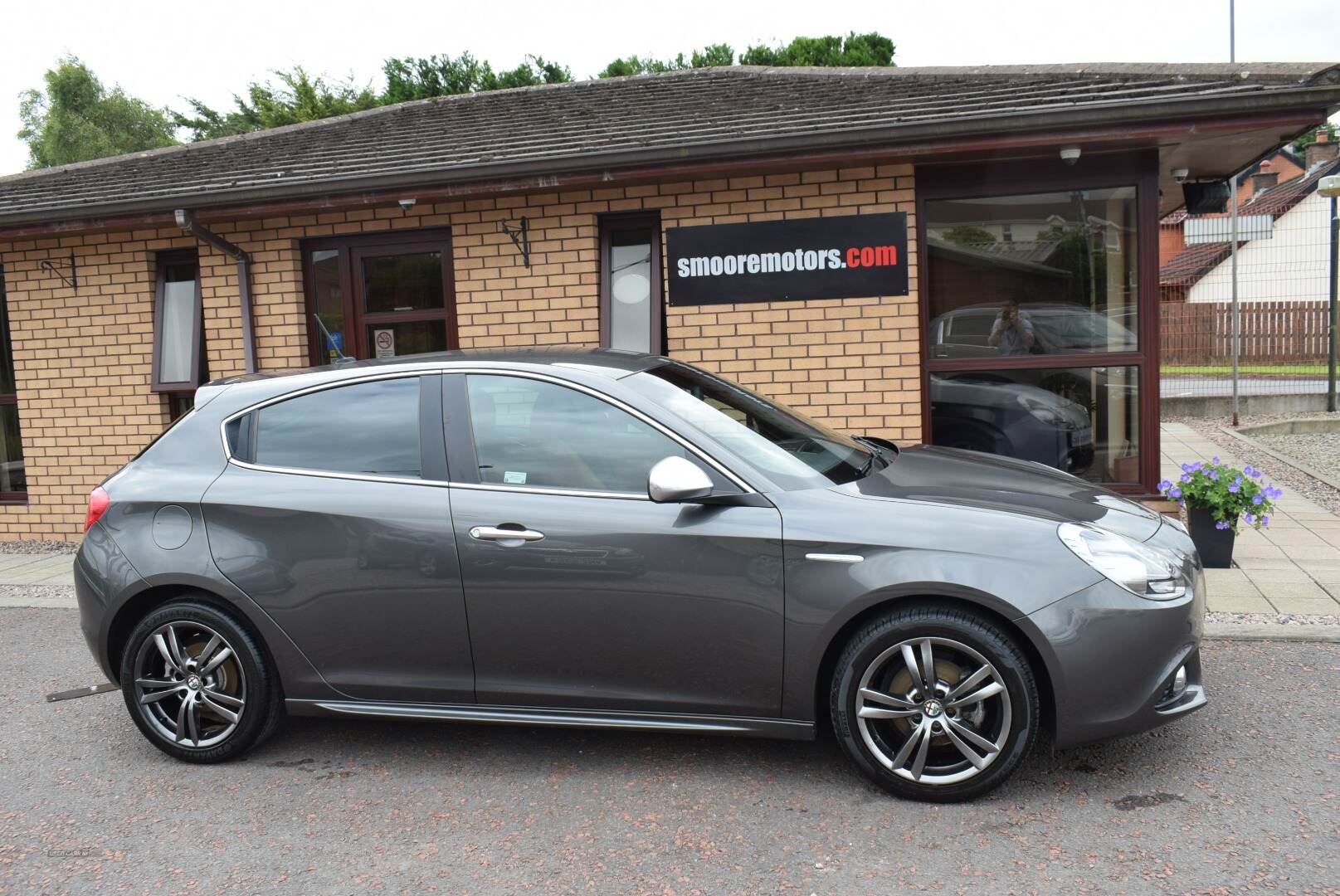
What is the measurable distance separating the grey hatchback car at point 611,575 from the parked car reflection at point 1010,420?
10.5 ft

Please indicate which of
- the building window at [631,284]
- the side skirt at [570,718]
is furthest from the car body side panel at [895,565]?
the building window at [631,284]

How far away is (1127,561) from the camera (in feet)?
11.7

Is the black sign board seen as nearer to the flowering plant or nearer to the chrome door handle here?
the flowering plant

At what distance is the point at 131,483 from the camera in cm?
436

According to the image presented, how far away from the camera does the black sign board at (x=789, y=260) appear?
7.57 meters

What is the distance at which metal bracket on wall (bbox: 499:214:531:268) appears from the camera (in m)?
8.21

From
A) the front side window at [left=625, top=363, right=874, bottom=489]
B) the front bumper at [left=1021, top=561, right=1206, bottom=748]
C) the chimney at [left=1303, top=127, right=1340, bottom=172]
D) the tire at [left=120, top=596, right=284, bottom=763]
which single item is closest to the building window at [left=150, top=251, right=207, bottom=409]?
the tire at [left=120, top=596, right=284, bottom=763]

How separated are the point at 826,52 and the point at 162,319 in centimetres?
2904

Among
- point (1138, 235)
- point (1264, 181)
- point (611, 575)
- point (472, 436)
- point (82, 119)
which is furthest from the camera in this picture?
point (1264, 181)

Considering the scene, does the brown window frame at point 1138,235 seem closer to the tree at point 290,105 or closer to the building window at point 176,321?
the building window at point 176,321

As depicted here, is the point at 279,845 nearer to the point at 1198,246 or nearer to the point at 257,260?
the point at 257,260

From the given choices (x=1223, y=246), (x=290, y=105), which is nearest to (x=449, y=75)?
(x=290, y=105)

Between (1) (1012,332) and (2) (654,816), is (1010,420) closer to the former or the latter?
(1) (1012,332)

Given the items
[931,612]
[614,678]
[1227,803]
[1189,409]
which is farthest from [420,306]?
[1189,409]
